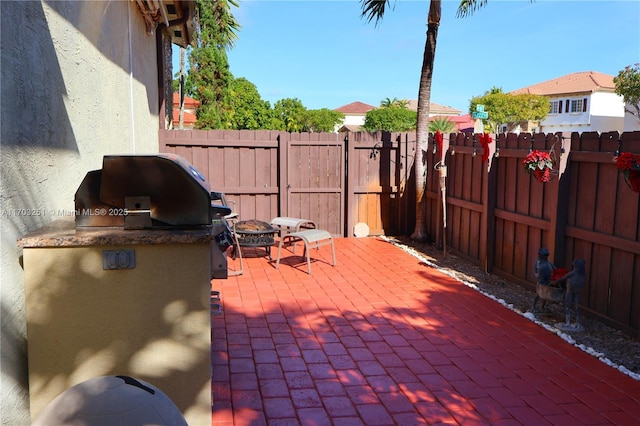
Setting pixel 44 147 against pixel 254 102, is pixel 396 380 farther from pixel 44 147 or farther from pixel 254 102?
pixel 254 102

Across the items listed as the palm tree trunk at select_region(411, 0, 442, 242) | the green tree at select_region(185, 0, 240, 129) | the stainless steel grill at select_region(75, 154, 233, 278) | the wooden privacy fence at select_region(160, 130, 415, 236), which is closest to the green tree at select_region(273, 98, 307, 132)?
the green tree at select_region(185, 0, 240, 129)

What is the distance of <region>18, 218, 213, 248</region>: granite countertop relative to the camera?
2645 mm

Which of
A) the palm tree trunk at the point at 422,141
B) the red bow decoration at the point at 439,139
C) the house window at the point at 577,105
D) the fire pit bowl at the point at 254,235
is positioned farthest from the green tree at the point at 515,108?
the fire pit bowl at the point at 254,235

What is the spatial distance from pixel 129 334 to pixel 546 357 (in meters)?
3.46

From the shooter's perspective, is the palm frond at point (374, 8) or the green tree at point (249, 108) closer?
the palm frond at point (374, 8)

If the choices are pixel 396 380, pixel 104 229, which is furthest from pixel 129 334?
pixel 396 380

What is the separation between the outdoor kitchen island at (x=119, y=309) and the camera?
2.73 m

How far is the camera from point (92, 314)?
2.80m

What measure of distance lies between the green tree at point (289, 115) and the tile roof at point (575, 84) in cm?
1972

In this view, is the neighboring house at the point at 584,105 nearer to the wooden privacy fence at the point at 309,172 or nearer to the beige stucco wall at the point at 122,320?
the wooden privacy fence at the point at 309,172

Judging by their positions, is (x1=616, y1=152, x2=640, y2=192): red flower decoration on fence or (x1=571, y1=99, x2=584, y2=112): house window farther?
(x1=571, y1=99, x2=584, y2=112): house window

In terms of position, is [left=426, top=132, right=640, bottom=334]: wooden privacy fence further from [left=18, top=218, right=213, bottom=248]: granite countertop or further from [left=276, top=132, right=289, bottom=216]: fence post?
[left=18, top=218, right=213, bottom=248]: granite countertop

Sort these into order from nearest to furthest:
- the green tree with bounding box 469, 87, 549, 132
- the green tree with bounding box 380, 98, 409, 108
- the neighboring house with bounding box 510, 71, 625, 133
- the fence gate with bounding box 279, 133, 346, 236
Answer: the fence gate with bounding box 279, 133, 346, 236 → the green tree with bounding box 469, 87, 549, 132 → the neighboring house with bounding box 510, 71, 625, 133 → the green tree with bounding box 380, 98, 409, 108

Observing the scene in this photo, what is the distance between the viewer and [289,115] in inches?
1774
